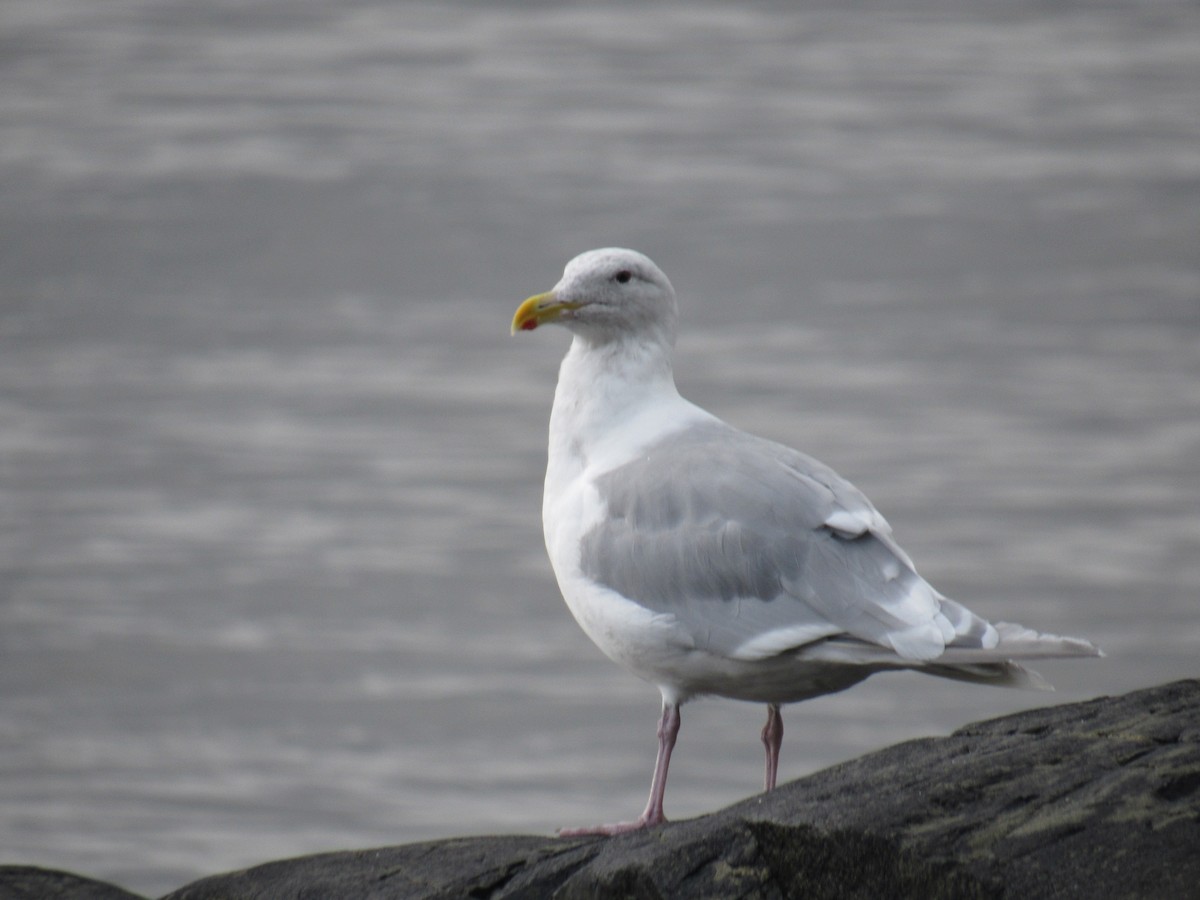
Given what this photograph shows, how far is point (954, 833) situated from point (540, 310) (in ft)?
8.40

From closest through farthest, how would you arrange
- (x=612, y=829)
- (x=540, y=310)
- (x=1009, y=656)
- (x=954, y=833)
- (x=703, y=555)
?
(x=954, y=833), (x=1009, y=656), (x=612, y=829), (x=703, y=555), (x=540, y=310)

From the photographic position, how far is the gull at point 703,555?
5.45 meters

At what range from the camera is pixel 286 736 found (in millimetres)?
15742

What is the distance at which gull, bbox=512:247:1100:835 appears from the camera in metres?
5.45

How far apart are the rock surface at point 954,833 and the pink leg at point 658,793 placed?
24 centimetres

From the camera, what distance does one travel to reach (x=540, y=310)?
6.48m

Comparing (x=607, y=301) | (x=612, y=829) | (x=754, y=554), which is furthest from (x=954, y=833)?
(x=607, y=301)

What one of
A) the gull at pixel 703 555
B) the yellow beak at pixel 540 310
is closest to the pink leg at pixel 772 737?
the gull at pixel 703 555

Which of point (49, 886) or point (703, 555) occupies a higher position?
point (703, 555)

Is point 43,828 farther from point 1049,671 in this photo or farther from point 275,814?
point 1049,671

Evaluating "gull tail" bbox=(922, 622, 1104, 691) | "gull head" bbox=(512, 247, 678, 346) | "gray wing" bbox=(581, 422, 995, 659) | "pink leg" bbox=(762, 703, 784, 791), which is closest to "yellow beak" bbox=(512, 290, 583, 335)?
"gull head" bbox=(512, 247, 678, 346)

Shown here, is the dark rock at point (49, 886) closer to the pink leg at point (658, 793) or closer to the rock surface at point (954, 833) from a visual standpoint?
the rock surface at point (954, 833)

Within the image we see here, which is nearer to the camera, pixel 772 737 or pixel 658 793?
pixel 658 793

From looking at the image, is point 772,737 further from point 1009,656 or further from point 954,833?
point 954,833
